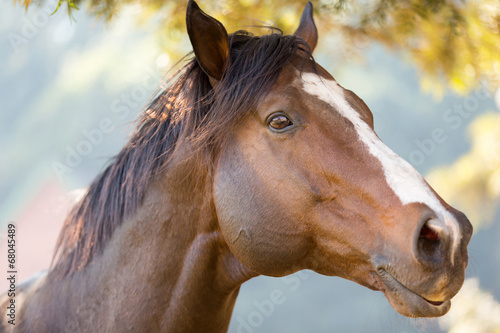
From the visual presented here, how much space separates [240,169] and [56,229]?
4217 mm

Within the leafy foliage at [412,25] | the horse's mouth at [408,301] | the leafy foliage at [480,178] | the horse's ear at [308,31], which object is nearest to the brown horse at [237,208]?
the horse's mouth at [408,301]

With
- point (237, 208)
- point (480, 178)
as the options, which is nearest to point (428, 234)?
point (237, 208)

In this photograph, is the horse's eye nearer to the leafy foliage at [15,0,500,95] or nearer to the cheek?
the cheek

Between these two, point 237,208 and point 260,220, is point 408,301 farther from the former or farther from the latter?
point 237,208

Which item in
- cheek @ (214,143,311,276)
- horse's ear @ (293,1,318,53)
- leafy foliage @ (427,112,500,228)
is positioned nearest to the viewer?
cheek @ (214,143,311,276)

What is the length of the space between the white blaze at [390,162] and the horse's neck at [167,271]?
655mm

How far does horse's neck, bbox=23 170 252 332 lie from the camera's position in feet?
6.55

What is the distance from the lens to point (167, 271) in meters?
2.01

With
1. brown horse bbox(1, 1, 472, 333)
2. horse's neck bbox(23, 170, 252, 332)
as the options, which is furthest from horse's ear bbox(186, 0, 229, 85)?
horse's neck bbox(23, 170, 252, 332)

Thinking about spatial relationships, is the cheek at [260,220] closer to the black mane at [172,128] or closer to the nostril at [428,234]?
the black mane at [172,128]

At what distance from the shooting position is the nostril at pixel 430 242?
1500 mm

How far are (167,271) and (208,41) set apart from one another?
100 centimetres

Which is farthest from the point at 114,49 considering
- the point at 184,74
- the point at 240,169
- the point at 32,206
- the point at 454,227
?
the point at 454,227

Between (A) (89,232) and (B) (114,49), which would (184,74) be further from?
(B) (114,49)
